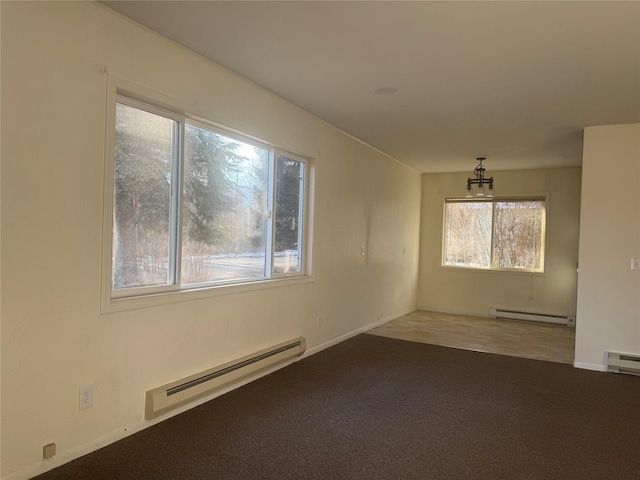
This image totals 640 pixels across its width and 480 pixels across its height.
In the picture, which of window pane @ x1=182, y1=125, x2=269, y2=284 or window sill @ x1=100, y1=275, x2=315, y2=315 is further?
window pane @ x1=182, y1=125, x2=269, y2=284

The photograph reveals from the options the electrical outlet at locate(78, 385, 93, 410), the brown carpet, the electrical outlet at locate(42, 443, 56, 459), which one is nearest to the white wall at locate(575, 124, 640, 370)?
the brown carpet

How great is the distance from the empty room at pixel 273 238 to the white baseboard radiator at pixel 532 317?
168 cm

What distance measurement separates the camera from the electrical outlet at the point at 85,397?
232 cm

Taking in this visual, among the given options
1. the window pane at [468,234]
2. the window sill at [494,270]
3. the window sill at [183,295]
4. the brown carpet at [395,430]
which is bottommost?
the brown carpet at [395,430]

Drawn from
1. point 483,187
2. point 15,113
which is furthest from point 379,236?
point 15,113

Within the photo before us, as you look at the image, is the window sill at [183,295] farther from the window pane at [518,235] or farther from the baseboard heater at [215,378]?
the window pane at [518,235]

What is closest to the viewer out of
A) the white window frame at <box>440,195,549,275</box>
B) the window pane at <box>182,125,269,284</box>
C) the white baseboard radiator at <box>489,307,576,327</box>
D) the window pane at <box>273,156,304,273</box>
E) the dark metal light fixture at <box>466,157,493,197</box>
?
the window pane at <box>182,125,269,284</box>

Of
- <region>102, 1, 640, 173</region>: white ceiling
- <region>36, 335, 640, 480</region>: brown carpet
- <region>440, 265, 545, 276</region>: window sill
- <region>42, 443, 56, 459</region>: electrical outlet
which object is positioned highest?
<region>102, 1, 640, 173</region>: white ceiling

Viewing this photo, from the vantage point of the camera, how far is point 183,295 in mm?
2908

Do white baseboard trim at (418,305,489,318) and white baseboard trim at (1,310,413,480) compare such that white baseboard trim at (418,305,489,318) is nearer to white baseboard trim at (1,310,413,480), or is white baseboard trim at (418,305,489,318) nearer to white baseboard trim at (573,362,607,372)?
white baseboard trim at (573,362,607,372)

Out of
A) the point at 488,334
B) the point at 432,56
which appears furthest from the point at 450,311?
the point at 432,56

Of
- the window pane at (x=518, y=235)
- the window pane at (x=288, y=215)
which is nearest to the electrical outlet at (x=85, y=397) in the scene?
the window pane at (x=288, y=215)

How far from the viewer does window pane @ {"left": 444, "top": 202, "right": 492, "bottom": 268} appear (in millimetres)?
7301

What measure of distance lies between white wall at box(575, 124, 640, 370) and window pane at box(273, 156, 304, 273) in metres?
2.92
